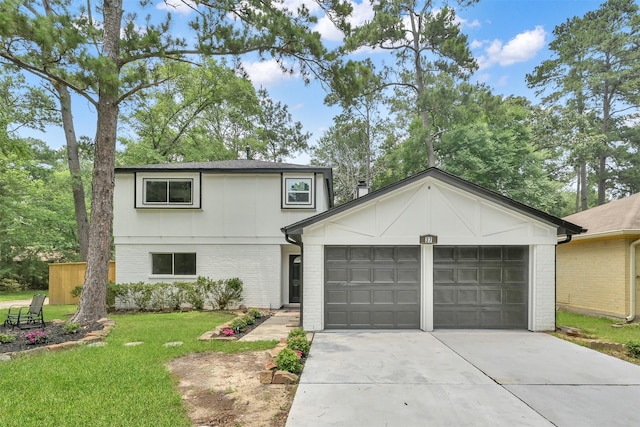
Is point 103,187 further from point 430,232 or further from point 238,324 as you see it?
point 430,232

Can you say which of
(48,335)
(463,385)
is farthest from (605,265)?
(48,335)

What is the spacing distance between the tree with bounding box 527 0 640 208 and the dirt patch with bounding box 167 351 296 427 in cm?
2698

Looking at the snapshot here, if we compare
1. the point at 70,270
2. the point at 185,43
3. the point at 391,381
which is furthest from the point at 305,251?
the point at 70,270

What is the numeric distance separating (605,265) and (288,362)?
1082cm

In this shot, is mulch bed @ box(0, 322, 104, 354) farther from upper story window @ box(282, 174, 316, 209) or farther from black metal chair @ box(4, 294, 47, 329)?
upper story window @ box(282, 174, 316, 209)

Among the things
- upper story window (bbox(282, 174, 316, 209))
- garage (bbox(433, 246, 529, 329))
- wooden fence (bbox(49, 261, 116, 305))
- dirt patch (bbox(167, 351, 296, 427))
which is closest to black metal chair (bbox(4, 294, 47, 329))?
dirt patch (bbox(167, 351, 296, 427))

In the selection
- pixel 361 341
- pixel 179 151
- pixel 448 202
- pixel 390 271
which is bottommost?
pixel 361 341

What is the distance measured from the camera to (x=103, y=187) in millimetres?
9797

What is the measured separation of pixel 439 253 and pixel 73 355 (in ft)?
26.2

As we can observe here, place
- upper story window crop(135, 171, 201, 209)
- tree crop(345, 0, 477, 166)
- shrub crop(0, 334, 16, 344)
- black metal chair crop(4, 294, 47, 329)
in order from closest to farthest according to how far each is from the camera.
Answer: shrub crop(0, 334, 16, 344)
black metal chair crop(4, 294, 47, 329)
upper story window crop(135, 171, 201, 209)
tree crop(345, 0, 477, 166)

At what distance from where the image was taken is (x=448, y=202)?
29.8ft

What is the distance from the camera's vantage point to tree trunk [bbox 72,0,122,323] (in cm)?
967

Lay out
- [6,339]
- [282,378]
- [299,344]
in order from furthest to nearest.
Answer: [6,339] → [299,344] → [282,378]

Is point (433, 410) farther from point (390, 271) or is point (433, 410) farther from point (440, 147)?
point (440, 147)
